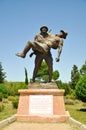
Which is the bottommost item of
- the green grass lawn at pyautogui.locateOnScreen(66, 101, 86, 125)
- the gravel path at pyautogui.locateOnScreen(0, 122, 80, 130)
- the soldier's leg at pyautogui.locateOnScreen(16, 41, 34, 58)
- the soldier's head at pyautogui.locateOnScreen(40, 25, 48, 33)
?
the green grass lawn at pyautogui.locateOnScreen(66, 101, 86, 125)

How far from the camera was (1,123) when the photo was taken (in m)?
8.48

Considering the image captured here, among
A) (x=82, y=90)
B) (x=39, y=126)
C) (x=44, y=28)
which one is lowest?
(x=39, y=126)

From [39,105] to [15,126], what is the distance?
1.49m

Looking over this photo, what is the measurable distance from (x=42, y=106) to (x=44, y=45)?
2.39 meters

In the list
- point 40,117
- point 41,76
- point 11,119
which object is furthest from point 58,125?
point 41,76

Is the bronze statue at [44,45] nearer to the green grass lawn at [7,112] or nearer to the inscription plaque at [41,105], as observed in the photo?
the inscription plaque at [41,105]

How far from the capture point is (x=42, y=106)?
9.77 m

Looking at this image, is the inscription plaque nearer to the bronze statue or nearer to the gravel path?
the gravel path

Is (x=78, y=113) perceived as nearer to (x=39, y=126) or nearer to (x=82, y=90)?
(x=82, y=90)

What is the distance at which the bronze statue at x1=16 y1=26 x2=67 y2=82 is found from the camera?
10508 millimetres

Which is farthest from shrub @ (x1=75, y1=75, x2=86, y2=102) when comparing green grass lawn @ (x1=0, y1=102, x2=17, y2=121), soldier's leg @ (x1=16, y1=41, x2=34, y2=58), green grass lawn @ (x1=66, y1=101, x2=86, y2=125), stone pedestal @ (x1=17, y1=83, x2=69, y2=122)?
stone pedestal @ (x1=17, y1=83, x2=69, y2=122)

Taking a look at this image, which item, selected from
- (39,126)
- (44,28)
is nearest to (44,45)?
(44,28)

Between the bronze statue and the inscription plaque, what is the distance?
1.01 m

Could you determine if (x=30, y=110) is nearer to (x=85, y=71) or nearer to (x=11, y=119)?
(x=11, y=119)
